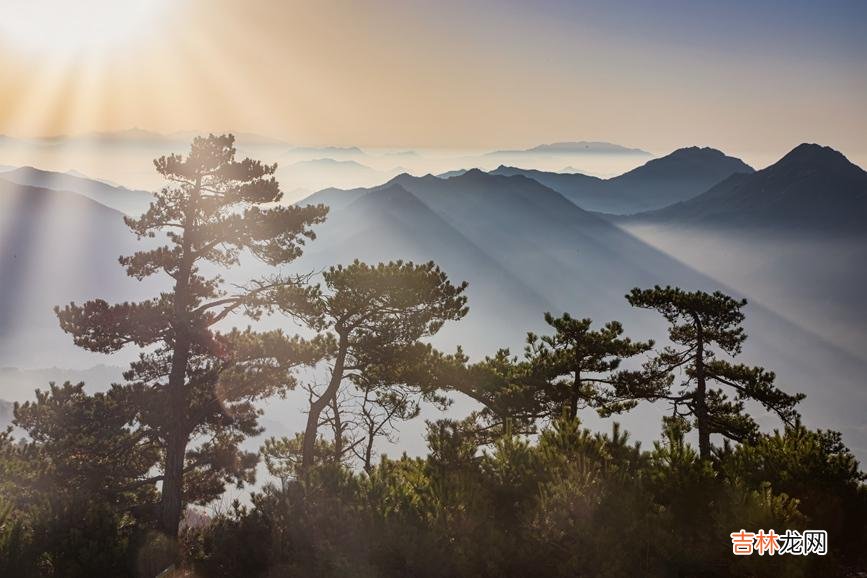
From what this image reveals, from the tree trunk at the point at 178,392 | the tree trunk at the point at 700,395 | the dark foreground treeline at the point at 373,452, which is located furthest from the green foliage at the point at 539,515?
the tree trunk at the point at 700,395

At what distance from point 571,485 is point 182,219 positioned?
18121 millimetres

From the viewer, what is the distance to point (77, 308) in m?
20.8

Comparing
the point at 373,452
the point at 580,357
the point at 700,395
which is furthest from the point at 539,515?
the point at 373,452

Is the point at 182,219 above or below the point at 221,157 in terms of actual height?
below

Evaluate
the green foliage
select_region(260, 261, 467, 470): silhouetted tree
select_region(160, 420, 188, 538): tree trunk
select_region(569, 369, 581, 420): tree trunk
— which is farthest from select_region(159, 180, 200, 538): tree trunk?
select_region(569, 369, 581, 420): tree trunk

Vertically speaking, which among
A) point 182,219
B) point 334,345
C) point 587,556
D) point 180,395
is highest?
point 182,219

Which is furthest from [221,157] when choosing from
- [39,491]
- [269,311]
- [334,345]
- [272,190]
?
[39,491]

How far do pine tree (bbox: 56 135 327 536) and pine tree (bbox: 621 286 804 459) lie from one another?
15.4 meters

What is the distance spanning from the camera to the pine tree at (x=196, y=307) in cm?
2177

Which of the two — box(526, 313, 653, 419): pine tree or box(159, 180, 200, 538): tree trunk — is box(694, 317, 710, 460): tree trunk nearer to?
box(526, 313, 653, 419): pine tree

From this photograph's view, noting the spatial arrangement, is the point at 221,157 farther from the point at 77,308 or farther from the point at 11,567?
the point at 11,567

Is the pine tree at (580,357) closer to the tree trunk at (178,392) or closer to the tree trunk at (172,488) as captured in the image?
the tree trunk at (178,392)

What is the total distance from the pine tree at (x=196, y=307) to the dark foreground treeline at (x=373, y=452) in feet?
0.28

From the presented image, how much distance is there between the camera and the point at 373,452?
26.0m
